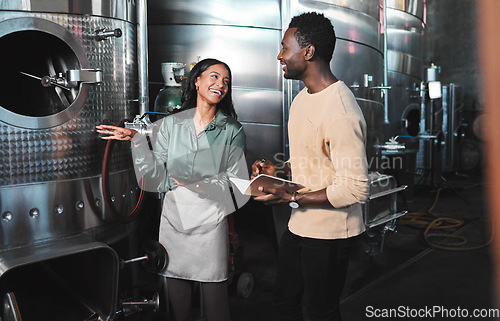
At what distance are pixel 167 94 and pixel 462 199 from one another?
5953 mm

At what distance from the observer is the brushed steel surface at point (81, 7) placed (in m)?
2.46

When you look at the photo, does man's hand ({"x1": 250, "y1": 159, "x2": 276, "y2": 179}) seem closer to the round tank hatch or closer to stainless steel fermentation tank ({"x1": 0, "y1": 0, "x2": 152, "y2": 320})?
stainless steel fermentation tank ({"x1": 0, "y1": 0, "x2": 152, "y2": 320})

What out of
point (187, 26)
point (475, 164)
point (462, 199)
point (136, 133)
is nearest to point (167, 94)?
point (136, 133)

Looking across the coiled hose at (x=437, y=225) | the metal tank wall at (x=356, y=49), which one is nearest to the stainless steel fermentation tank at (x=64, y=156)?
the metal tank wall at (x=356, y=49)

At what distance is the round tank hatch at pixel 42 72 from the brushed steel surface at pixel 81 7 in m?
0.08

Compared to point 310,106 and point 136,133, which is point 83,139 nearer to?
point 136,133

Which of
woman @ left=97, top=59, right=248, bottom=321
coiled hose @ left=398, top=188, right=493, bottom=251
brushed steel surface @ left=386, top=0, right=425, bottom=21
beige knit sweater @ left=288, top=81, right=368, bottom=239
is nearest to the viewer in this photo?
beige knit sweater @ left=288, top=81, right=368, bottom=239

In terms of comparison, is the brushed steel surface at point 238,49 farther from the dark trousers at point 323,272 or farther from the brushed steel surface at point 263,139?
the dark trousers at point 323,272

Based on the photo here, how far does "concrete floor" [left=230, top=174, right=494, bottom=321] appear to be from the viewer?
339cm

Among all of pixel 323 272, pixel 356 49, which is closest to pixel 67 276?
pixel 323 272

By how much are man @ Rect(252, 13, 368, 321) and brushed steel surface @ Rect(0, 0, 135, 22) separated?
1.41 meters

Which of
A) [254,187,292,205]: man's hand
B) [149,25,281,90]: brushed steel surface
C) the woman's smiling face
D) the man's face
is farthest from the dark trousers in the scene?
[149,25,281,90]: brushed steel surface

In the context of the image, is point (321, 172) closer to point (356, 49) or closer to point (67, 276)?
point (67, 276)

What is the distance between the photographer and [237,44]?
4.21 metres
